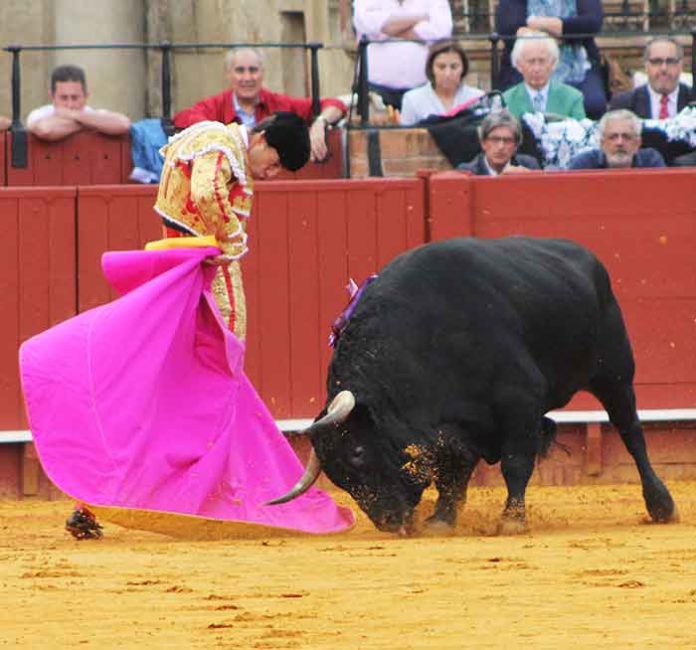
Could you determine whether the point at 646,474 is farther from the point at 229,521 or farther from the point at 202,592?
the point at 202,592

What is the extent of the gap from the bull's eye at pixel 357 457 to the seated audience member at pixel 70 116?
362 centimetres

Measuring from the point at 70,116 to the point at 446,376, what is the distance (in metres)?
3.72

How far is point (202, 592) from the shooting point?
604 centimetres

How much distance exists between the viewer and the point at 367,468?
24.4 feet

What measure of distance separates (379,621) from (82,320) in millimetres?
Result: 2615

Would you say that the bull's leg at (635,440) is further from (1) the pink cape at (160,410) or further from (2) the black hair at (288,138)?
(2) the black hair at (288,138)

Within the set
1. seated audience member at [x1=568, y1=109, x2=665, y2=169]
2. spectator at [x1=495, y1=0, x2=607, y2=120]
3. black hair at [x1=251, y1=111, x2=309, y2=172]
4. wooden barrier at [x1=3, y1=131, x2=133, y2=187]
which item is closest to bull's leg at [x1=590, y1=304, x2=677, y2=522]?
black hair at [x1=251, y1=111, x2=309, y2=172]

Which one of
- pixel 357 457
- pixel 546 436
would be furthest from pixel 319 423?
pixel 546 436

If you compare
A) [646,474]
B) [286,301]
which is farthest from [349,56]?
[646,474]

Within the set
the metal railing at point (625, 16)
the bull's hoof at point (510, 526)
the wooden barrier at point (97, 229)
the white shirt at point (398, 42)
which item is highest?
the metal railing at point (625, 16)

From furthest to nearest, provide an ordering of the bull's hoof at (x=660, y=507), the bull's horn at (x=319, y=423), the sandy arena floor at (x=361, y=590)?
the bull's hoof at (x=660, y=507)
the bull's horn at (x=319, y=423)
the sandy arena floor at (x=361, y=590)

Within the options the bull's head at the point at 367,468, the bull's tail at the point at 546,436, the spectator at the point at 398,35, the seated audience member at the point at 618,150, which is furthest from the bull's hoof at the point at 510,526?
the spectator at the point at 398,35

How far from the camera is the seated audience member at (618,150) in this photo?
9977 millimetres

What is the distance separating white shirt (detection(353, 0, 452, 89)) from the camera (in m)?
11.0
